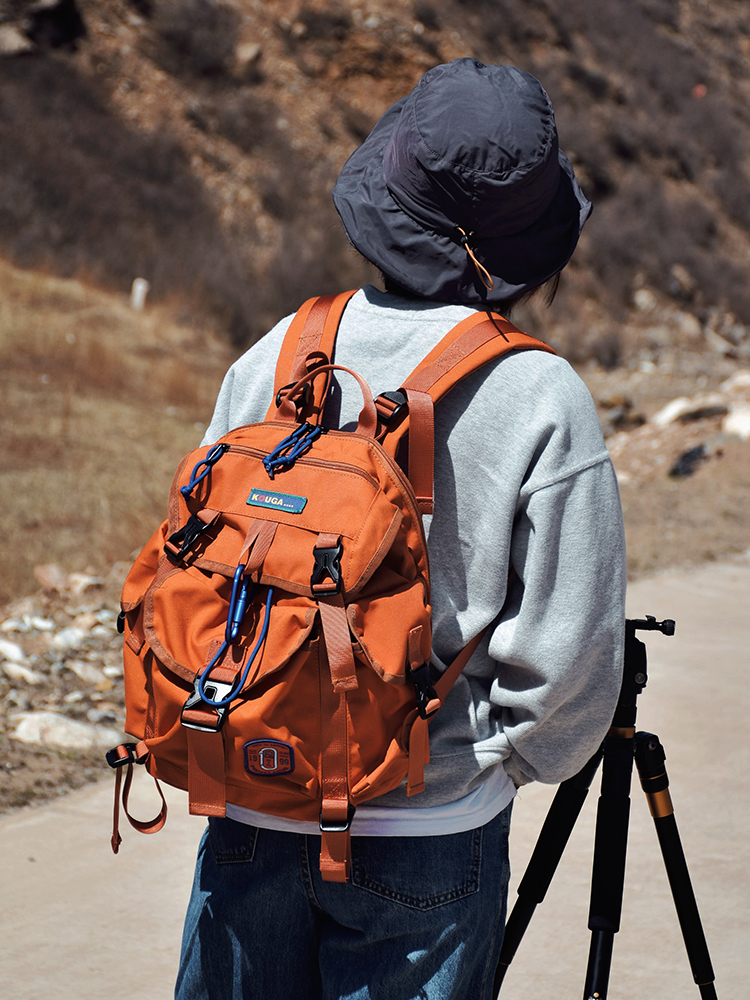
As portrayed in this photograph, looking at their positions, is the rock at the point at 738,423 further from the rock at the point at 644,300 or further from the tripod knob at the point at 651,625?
the rock at the point at 644,300

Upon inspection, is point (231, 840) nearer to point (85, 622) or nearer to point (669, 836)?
point (669, 836)

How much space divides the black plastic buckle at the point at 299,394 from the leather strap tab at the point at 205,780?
41cm

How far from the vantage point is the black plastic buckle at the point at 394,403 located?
1.14 metres

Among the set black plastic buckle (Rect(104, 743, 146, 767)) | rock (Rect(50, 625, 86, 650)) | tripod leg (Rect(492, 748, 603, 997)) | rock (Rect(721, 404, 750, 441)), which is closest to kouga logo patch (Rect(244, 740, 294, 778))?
black plastic buckle (Rect(104, 743, 146, 767))

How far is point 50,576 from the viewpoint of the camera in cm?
519

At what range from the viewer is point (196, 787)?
1116 millimetres

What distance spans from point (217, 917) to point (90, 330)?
34.3 ft

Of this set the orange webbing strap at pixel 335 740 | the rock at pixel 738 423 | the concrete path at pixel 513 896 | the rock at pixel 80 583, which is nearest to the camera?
the orange webbing strap at pixel 335 740

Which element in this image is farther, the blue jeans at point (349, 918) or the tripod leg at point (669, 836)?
the tripod leg at point (669, 836)

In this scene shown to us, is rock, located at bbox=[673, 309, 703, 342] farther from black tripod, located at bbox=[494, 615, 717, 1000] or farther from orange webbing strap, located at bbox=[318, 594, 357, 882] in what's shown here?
orange webbing strap, located at bbox=[318, 594, 357, 882]

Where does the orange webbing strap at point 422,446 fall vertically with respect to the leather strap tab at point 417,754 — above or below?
above

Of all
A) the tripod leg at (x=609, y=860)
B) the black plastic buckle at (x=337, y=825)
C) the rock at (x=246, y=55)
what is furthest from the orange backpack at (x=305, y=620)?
the rock at (x=246, y=55)

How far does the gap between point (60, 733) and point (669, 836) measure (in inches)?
92.2

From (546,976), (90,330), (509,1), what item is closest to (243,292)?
(90,330)
